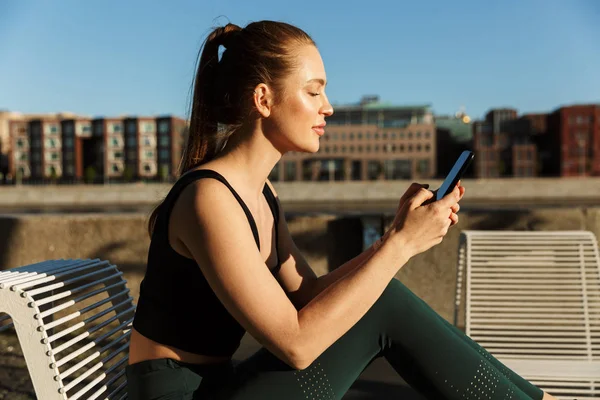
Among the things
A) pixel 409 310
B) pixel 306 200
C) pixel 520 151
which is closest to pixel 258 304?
pixel 409 310

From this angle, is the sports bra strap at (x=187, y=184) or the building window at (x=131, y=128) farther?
the building window at (x=131, y=128)

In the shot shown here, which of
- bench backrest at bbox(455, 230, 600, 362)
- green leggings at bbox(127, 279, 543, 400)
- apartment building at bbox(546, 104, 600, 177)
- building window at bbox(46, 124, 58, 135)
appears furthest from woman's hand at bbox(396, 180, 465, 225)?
building window at bbox(46, 124, 58, 135)

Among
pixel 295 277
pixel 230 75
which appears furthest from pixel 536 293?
pixel 230 75

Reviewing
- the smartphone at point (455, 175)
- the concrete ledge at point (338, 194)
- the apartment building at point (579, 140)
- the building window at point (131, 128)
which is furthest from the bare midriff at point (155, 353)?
the building window at point (131, 128)

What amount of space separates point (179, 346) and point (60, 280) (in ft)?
1.64

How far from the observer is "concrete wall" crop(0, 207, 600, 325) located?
14.1 feet

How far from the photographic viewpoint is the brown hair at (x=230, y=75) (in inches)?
65.9

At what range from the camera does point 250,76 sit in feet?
5.54

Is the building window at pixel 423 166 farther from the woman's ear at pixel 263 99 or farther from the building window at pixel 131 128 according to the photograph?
the woman's ear at pixel 263 99

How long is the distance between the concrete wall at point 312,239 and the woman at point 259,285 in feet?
8.51

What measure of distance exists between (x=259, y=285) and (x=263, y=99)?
517 millimetres

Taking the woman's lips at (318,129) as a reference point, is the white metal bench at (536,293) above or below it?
below

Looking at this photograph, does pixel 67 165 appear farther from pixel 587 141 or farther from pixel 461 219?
pixel 461 219

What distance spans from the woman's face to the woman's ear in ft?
0.05
